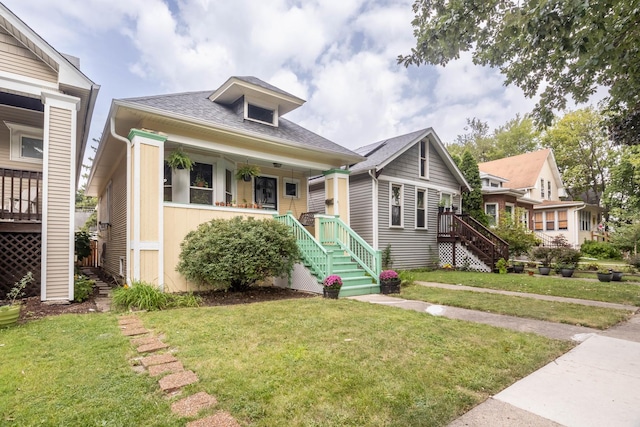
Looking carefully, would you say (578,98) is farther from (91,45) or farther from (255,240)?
(91,45)

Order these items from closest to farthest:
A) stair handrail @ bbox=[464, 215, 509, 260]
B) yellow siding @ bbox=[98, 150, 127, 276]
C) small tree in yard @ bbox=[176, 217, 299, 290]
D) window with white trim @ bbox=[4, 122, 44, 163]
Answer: small tree in yard @ bbox=[176, 217, 299, 290]
window with white trim @ bbox=[4, 122, 44, 163]
yellow siding @ bbox=[98, 150, 127, 276]
stair handrail @ bbox=[464, 215, 509, 260]

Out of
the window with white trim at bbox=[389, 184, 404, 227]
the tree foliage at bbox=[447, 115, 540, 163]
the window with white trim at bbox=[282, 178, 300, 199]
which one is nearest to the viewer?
the window with white trim at bbox=[282, 178, 300, 199]

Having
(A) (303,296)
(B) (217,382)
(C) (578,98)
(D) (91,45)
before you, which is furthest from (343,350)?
(D) (91,45)

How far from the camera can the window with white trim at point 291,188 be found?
1184cm

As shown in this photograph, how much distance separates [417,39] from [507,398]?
4770 millimetres

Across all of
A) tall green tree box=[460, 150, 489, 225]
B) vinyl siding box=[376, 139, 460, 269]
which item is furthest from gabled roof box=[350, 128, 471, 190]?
tall green tree box=[460, 150, 489, 225]

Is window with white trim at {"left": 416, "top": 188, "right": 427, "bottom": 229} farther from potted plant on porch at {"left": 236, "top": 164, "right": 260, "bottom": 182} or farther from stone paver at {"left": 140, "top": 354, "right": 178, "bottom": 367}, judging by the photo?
stone paver at {"left": 140, "top": 354, "right": 178, "bottom": 367}

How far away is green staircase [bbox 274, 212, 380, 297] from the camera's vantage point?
26.3 feet

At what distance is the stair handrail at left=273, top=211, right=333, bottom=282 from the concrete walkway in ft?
14.5

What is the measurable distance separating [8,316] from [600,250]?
2732cm

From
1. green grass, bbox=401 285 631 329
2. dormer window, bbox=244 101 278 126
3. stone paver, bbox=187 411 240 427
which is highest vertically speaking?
dormer window, bbox=244 101 278 126

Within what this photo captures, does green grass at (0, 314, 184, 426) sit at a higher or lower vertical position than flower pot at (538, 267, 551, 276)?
higher

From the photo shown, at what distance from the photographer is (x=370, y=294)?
8.18 metres

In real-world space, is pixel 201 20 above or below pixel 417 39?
above
